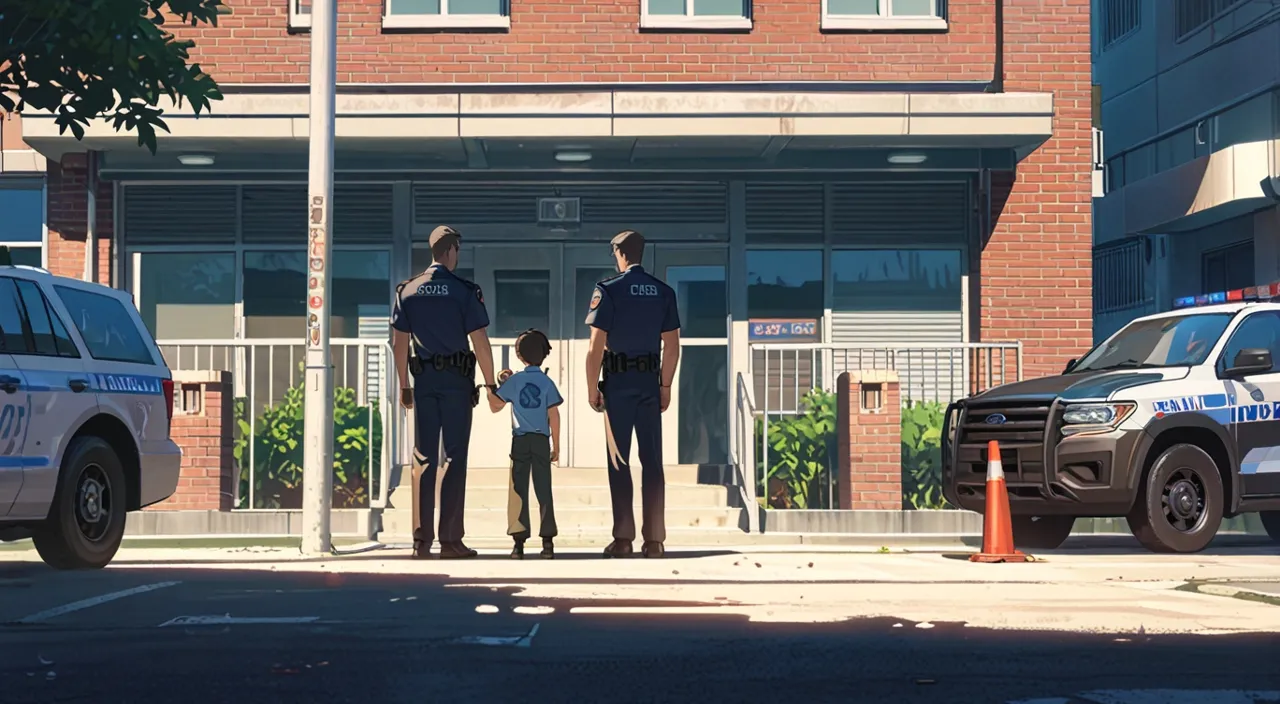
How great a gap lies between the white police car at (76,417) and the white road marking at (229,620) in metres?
2.60

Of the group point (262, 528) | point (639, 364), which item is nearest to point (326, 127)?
point (639, 364)

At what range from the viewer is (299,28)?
20203mm

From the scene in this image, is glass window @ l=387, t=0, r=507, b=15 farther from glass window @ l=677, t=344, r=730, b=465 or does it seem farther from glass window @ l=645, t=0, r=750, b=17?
glass window @ l=677, t=344, r=730, b=465

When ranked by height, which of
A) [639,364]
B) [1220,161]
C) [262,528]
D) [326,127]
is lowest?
[262,528]

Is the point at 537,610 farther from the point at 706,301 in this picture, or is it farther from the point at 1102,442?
the point at 706,301

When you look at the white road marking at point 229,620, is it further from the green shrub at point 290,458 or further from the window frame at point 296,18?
the window frame at point 296,18

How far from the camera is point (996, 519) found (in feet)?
41.7

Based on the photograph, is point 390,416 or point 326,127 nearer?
point 326,127

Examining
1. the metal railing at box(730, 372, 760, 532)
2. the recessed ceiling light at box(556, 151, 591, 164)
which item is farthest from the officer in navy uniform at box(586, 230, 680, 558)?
the recessed ceiling light at box(556, 151, 591, 164)

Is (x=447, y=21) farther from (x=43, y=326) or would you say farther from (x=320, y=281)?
(x=43, y=326)

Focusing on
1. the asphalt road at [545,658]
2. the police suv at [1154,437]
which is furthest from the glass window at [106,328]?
the police suv at [1154,437]

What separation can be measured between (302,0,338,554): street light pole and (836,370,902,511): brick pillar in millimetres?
5332

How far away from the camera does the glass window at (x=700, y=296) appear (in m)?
20.5

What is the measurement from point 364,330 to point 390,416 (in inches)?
93.4
